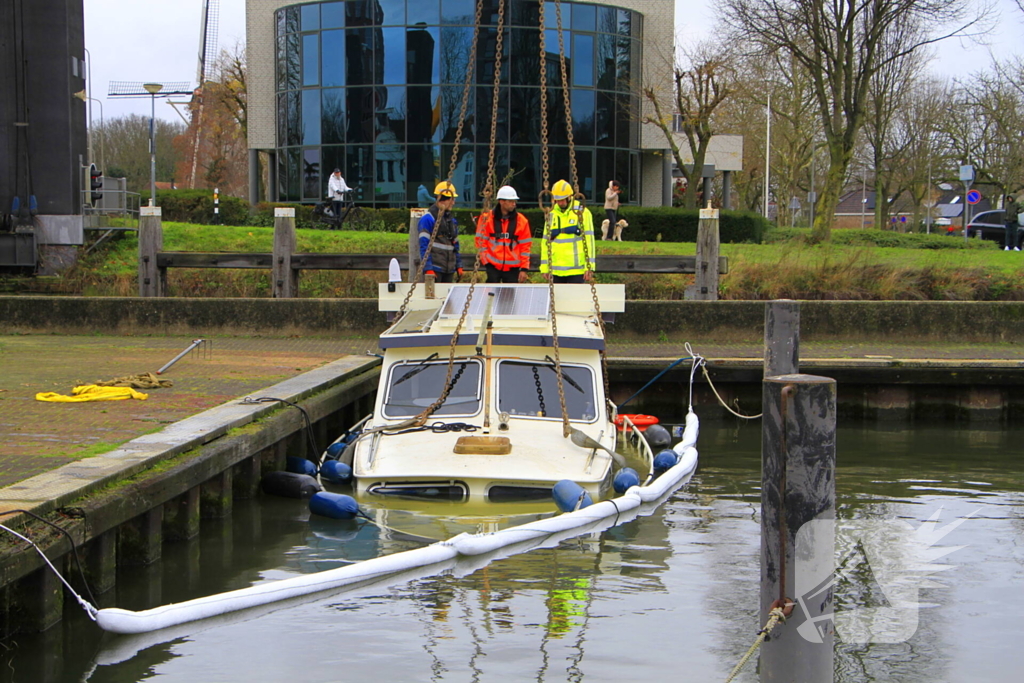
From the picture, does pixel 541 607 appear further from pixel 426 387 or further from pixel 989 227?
pixel 989 227

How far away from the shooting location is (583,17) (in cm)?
3797

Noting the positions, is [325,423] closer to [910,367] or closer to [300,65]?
[910,367]

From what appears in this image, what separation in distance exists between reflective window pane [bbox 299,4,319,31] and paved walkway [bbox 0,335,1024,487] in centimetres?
2298

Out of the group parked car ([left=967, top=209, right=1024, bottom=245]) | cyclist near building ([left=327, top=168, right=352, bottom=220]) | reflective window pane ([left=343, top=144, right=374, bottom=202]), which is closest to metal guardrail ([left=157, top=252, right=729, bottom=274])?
cyclist near building ([left=327, top=168, right=352, bottom=220])

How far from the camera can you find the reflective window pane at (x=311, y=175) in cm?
3831

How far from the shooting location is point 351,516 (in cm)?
973

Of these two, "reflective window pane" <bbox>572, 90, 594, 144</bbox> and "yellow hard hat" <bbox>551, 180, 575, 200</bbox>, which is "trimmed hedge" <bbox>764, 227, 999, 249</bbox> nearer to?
"reflective window pane" <bbox>572, 90, 594, 144</bbox>

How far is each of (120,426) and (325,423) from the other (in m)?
3.67

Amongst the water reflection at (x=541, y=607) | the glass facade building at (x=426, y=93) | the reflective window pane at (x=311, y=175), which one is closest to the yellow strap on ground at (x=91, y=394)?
the water reflection at (x=541, y=607)

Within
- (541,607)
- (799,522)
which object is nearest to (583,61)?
(541,607)

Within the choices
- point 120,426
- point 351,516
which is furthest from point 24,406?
point 351,516

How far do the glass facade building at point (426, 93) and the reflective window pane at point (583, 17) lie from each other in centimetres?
4

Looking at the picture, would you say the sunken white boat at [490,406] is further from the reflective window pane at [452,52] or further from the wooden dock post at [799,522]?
the reflective window pane at [452,52]

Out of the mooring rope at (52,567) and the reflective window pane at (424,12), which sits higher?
the reflective window pane at (424,12)
